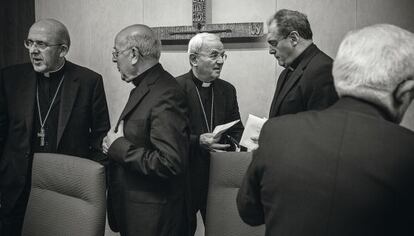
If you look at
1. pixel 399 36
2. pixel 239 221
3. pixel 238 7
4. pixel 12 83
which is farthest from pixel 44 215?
pixel 238 7

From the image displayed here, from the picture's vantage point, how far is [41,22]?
269cm

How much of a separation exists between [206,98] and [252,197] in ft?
5.93

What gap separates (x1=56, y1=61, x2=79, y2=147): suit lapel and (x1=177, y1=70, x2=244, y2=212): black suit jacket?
689mm

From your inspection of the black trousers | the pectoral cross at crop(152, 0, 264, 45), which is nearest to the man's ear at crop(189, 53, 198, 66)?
the pectoral cross at crop(152, 0, 264, 45)

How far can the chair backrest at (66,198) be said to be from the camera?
1.76m

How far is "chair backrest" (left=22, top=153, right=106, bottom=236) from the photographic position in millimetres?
1757

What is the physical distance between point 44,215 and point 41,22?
1.31 meters

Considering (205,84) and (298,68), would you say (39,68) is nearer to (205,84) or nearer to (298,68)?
(205,84)

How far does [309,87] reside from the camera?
230 centimetres

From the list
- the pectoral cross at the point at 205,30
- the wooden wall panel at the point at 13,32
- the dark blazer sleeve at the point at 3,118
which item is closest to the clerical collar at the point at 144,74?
the dark blazer sleeve at the point at 3,118

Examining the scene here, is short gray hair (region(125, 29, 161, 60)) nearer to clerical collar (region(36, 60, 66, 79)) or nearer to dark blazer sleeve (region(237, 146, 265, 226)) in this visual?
clerical collar (region(36, 60, 66, 79))

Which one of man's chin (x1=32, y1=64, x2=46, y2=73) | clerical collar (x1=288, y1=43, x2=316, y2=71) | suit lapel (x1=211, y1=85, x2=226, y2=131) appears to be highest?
clerical collar (x1=288, y1=43, x2=316, y2=71)

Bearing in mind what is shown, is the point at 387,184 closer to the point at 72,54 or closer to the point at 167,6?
the point at 167,6

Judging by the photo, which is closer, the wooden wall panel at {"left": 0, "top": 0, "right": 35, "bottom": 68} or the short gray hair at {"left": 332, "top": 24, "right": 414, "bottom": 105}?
the short gray hair at {"left": 332, "top": 24, "right": 414, "bottom": 105}
